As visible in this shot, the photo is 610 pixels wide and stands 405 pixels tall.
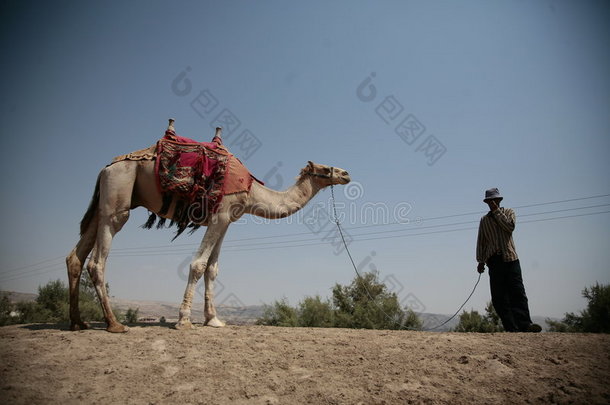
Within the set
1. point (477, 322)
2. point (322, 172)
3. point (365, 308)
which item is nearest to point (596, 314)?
point (477, 322)

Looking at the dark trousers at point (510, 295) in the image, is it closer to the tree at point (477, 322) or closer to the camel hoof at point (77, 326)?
the camel hoof at point (77, 326)

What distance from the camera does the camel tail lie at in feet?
24.0

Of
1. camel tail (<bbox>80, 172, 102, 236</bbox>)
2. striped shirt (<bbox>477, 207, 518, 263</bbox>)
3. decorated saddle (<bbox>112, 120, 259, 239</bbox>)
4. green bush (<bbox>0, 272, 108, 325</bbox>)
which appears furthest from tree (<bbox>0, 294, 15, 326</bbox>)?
striped shirt (<bbox>477, 207, 518, 263</bbox>)

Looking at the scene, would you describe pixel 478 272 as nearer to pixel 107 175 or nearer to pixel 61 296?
pixel 107 175

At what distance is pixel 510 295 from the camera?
7.48m

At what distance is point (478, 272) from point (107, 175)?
7.92 meters

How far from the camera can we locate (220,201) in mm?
7500

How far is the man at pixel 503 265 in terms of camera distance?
731cm

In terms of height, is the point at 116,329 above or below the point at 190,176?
below

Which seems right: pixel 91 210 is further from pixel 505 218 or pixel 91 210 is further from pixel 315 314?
pixel 315 314

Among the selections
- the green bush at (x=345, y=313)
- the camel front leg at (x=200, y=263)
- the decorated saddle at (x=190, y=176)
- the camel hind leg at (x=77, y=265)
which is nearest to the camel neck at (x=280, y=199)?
the decorated saddle at (x=190, y=176)

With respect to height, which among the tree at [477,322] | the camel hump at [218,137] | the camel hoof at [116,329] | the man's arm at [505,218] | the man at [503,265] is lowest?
the tree at [477,322]

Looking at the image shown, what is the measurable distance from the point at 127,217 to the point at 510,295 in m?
7.68

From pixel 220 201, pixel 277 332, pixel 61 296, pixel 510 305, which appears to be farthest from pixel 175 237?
pixel 61 296
